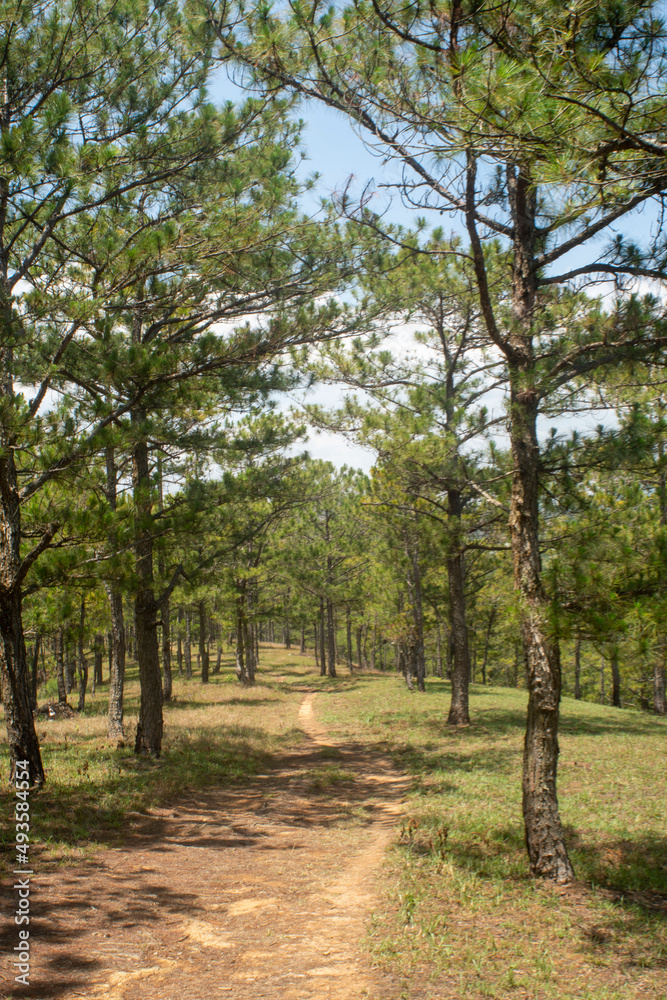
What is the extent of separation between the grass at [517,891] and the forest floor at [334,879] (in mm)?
21

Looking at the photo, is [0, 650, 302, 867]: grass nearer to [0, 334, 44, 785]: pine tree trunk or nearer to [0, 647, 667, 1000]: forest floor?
[0, 647, 667, 1000]: forest floor

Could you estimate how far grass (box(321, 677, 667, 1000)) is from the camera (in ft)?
12.6

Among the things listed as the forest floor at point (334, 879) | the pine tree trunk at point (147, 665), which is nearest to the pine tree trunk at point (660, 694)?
the forest floor at point (334, 879)

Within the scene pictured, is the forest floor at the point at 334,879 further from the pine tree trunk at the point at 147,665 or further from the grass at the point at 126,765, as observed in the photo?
the pine tree trunk at the point at 147,665

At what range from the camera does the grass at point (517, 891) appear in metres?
3.83

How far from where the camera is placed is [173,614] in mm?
44125

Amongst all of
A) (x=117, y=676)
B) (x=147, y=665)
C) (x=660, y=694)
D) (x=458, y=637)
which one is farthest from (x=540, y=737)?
(x=660, y=694)

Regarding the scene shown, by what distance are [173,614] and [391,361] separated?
117 feet

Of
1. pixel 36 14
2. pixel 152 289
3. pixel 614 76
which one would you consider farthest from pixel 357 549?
pixel 614 76

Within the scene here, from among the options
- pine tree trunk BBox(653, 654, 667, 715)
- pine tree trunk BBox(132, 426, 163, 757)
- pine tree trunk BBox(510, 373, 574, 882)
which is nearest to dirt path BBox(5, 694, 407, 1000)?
pine tree trunk BBox(510, 373, 574, 882)

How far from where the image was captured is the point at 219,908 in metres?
5.04

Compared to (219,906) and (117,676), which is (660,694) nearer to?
(117,676)

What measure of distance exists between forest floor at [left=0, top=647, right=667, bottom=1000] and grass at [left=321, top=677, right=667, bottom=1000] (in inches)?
0.8

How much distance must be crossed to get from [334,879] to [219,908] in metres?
1.19
